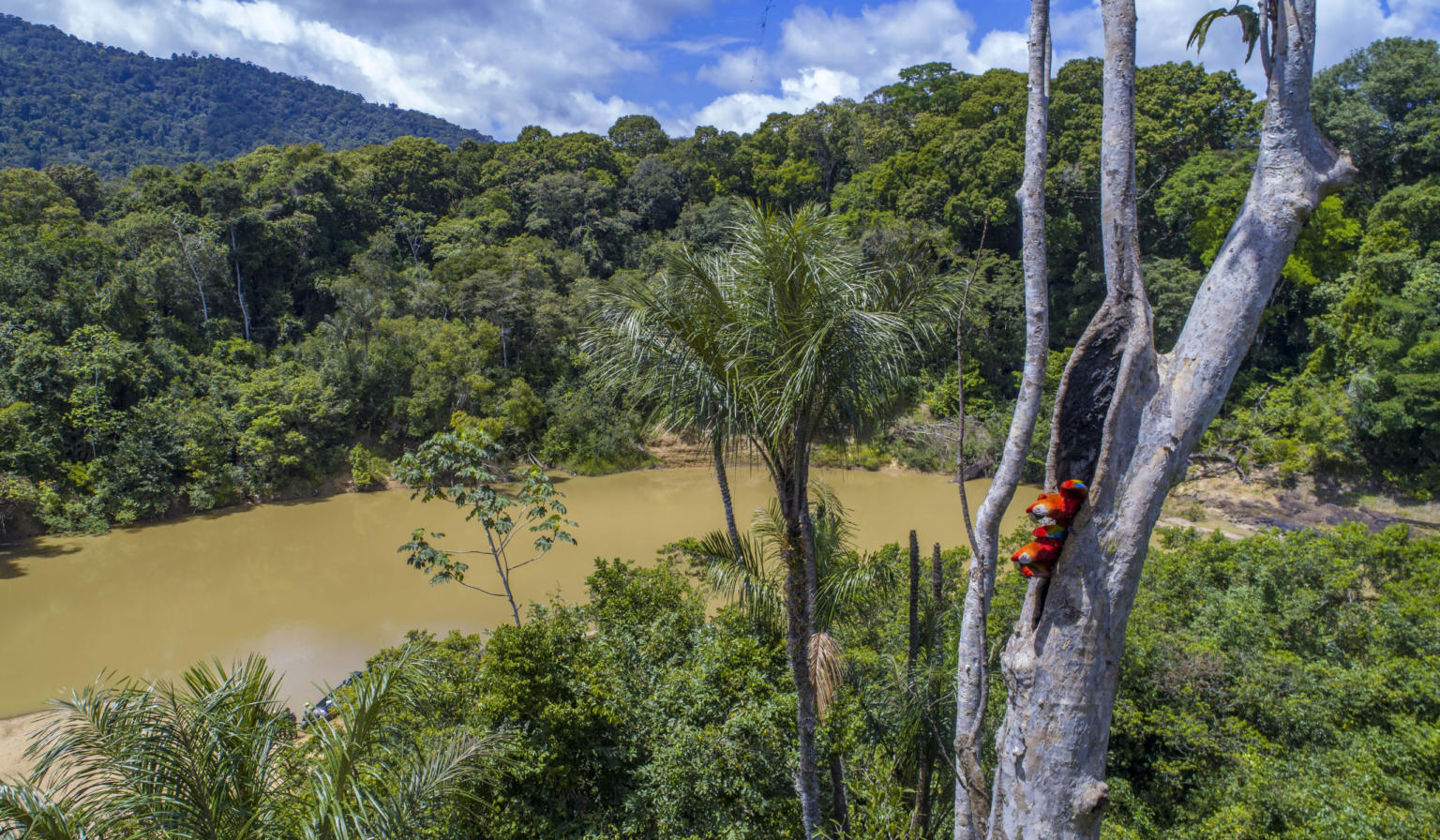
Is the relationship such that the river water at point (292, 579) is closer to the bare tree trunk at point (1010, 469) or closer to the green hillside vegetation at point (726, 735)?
the green hillside vegetation at point (726, 735)

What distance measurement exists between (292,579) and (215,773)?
41.6 ft

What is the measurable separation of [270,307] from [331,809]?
928 inches

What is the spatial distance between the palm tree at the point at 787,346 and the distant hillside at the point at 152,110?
6201 centimetres

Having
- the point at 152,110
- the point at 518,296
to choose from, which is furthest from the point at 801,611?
the point at 152,110

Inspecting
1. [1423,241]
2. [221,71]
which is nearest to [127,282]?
[1423,241]

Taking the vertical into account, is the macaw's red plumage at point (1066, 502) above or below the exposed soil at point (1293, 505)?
above

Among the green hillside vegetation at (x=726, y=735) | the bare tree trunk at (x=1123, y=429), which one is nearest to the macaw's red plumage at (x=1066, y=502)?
the bare tree trunk at (x=1123, y=429)

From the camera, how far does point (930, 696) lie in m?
4.39

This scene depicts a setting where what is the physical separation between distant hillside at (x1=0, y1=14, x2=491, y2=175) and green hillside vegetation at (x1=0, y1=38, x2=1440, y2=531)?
38.6 metres

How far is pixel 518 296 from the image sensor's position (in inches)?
849

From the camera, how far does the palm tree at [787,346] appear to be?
12.1 ft

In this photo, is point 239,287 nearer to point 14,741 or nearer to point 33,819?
point 14,741

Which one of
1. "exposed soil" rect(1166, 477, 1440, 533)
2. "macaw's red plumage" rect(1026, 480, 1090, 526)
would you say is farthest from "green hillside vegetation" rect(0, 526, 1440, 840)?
"exposed soil" rect(1166, 477, 1440, 533)

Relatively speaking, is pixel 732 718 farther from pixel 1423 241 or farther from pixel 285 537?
pixel 1423 241
